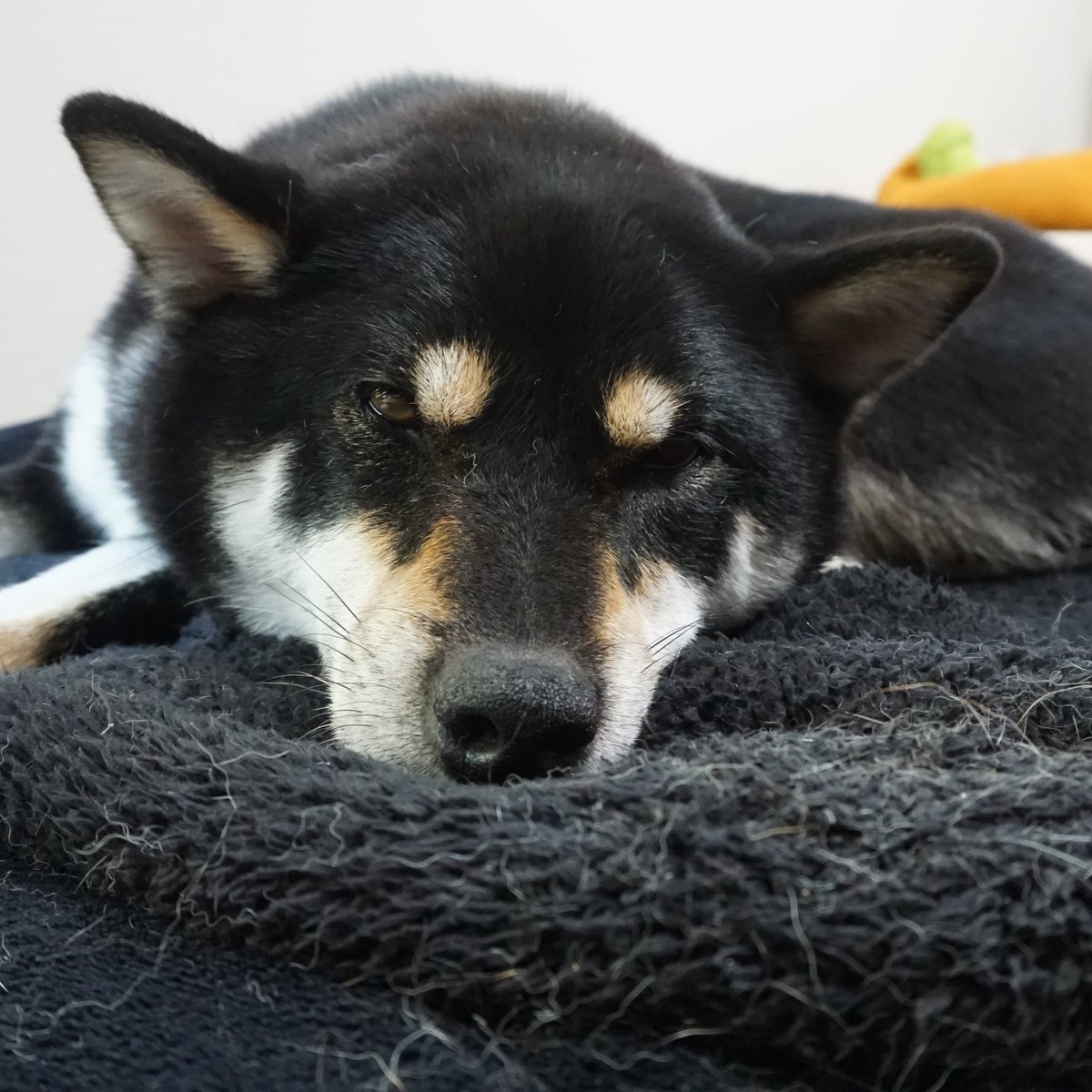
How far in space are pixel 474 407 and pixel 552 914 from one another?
55cm

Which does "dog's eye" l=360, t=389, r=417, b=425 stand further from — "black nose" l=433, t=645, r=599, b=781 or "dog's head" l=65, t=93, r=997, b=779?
"black nose" l=433, t=645, r=599, b=781

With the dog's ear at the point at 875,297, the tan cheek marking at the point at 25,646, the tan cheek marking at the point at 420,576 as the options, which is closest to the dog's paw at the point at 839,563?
the dog's ear at the point at 875,297

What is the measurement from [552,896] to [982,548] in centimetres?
136

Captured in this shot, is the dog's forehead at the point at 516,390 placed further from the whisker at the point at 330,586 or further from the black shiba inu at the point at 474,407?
the whisker at the point at 330,586

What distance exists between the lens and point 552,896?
0.59 m

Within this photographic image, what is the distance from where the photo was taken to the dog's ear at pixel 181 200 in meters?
1.03

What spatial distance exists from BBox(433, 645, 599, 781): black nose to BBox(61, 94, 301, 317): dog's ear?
1.89ft

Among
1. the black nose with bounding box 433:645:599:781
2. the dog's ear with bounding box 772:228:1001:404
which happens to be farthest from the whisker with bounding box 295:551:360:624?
the dog's ear with bounding box 772:228:1001:404

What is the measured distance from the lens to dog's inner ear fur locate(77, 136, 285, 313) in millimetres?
1059

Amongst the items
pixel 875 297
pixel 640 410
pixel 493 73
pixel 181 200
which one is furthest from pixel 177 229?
pixel 493 73

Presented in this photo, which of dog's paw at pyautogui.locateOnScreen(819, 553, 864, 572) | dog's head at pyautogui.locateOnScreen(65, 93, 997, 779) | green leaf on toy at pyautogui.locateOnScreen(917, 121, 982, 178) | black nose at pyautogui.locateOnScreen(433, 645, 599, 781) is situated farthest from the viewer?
green leaf on toy at pyautogui.locateOnScreen(917, 121, 982, 178)

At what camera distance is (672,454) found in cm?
108

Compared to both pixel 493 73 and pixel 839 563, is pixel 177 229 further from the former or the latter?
pixel 493 73

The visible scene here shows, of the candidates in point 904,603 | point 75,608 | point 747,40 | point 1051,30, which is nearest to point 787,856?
point 904,603
